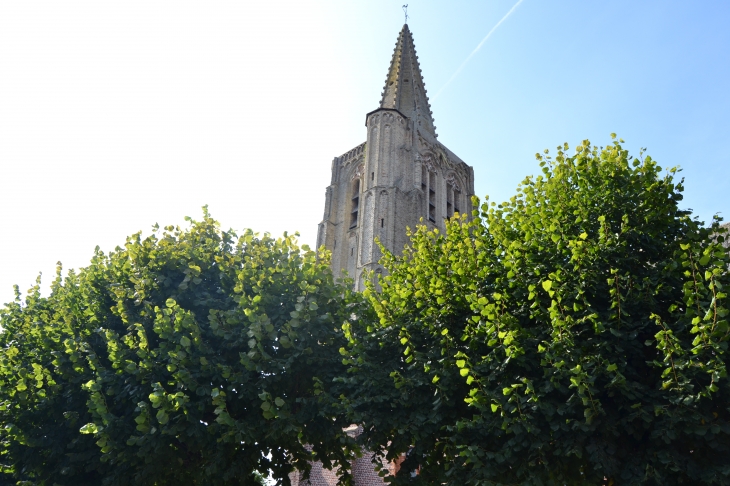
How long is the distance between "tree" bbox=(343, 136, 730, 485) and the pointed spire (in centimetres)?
3586

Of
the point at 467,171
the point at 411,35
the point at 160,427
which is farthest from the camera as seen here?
the point at 411,35

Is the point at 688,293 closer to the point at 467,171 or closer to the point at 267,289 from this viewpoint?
the point at 267,289

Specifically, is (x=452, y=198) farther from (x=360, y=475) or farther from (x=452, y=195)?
Answer: (x=360, y=475)

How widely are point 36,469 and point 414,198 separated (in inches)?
1212

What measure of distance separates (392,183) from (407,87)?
44.4ft

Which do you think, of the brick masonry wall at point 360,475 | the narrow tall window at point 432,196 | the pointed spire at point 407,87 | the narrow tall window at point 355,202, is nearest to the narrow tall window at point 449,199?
the narrow tall window at point 432,196

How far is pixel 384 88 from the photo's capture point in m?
50.3

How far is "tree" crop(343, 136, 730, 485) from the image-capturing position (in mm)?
8562

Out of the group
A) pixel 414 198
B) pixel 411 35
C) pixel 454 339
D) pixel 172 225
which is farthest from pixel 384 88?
pixel 454 339

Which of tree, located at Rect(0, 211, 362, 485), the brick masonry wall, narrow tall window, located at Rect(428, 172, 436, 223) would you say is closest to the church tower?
narrow tall window, located at Rect(428, 172, 436, 223)

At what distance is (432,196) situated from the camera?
43719 mm

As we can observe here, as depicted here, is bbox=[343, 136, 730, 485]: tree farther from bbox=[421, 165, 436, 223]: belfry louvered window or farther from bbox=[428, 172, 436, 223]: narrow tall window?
bbox=[428, 172, 436, 223]: narrow tall window

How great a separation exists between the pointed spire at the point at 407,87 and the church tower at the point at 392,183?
0.09m

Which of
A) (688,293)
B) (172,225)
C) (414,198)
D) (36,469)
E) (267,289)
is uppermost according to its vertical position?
(414,198)
